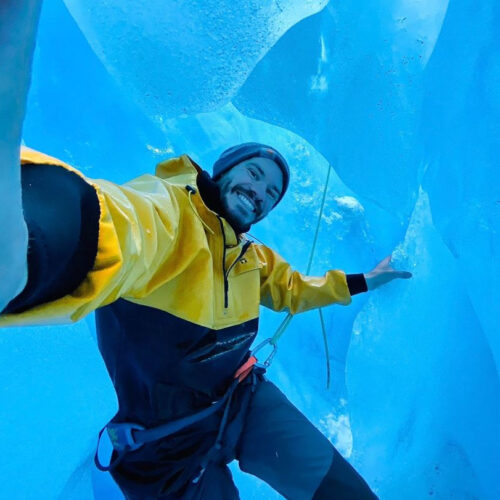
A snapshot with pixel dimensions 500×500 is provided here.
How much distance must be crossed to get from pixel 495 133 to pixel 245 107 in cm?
109

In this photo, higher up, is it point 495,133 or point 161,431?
point 495,133

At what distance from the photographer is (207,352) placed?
1.10m

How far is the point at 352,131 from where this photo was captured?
179 cm

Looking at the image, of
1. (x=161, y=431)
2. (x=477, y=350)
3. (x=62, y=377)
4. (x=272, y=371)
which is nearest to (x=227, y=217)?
(x=161, y=431)

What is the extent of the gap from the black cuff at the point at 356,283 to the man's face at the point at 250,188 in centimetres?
39

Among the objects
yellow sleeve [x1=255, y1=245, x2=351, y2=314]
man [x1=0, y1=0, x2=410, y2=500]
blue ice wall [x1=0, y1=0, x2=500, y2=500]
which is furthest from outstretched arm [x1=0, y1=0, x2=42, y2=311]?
blue ice wall [x1=0, y1=0, x2=500, y2=500]

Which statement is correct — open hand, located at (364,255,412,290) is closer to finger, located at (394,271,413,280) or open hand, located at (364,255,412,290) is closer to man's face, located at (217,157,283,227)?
finger, located at (394,271,413,280)

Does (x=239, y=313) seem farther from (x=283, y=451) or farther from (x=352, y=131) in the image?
(x=352, y=131)

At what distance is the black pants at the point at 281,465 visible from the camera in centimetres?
116

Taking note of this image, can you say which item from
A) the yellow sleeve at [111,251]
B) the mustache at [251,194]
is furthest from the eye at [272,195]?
the yellow sleeve at [111,251]

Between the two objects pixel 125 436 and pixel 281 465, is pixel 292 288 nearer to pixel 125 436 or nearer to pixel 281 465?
pixel 281 465

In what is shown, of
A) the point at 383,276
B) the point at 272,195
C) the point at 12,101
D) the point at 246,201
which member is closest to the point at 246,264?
the point at 246,201

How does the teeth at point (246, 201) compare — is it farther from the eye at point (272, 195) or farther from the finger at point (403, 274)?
the finger at point (403, 274)

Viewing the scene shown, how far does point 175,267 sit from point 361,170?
1.18 m
